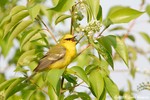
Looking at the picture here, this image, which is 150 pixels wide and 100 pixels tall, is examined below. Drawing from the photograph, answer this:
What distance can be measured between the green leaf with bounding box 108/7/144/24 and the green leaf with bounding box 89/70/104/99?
13.6 inches

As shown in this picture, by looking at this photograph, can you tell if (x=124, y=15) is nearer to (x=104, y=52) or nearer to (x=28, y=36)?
(x=104, y=52)

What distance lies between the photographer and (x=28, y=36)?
307 cm

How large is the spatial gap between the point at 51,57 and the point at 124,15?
40.9 inches

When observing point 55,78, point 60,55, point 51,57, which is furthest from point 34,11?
point 60,55

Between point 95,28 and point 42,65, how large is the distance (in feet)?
3.05

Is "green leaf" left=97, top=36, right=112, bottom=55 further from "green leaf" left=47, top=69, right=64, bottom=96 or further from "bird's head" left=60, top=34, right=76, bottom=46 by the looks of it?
"bird's head" left=60, top=34, right=76, bottom=46

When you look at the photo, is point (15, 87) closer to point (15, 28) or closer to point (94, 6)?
point (15, 28)

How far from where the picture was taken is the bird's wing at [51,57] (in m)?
3.40

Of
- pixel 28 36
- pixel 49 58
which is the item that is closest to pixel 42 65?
pixel 49 58

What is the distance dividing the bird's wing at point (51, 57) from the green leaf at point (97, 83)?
2.31ft

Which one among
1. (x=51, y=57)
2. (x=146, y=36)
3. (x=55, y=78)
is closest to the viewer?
(x=55, y=78)

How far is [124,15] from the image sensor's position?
2.75 m

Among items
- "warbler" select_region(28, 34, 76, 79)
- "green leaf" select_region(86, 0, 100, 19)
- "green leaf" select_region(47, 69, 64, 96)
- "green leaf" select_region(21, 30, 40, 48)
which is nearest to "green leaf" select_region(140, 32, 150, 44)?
"warbler" select_region(28, 34, 76, 79)

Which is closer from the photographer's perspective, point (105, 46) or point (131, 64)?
point (105, 46)
